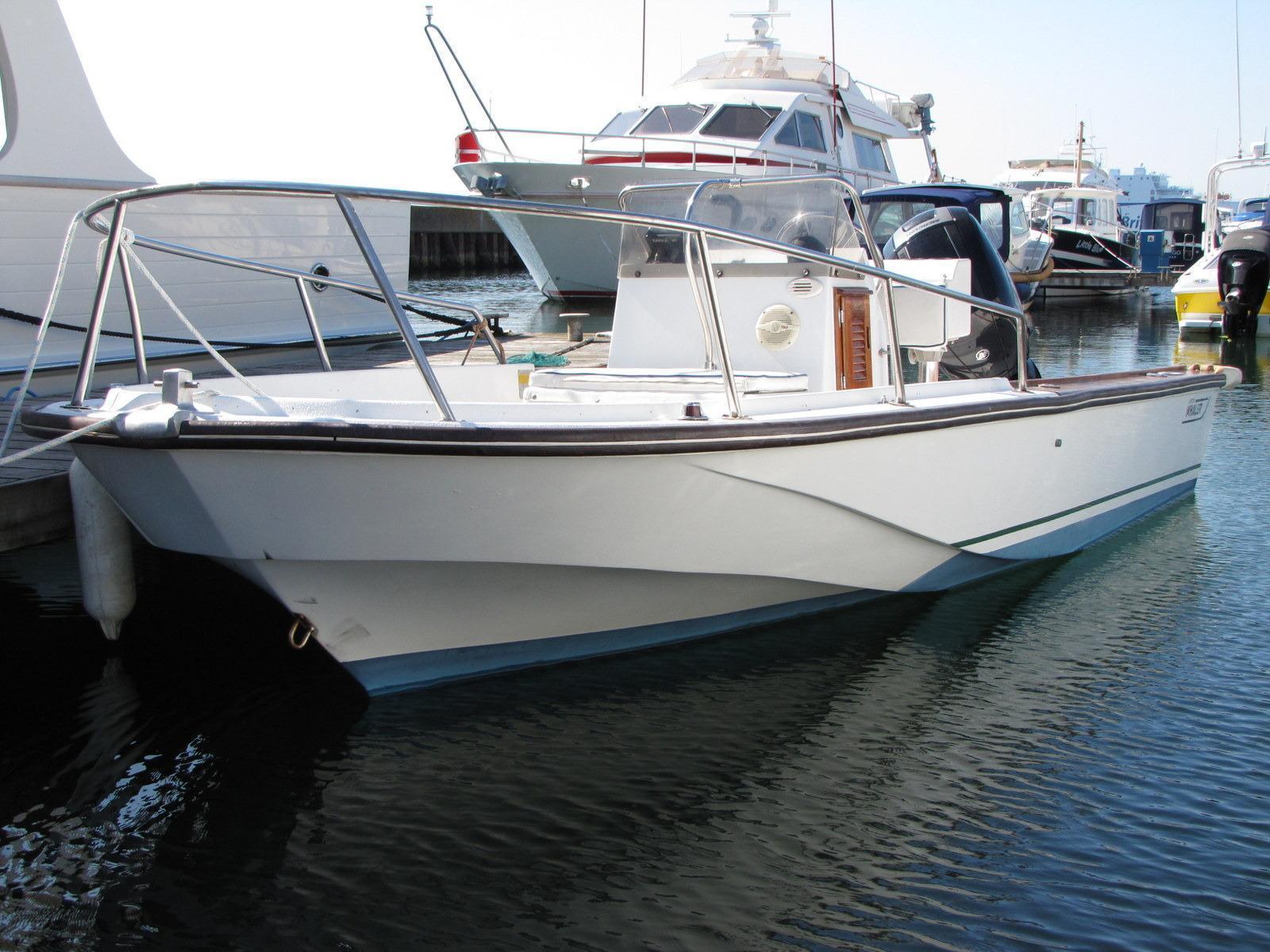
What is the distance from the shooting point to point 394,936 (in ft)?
9.82

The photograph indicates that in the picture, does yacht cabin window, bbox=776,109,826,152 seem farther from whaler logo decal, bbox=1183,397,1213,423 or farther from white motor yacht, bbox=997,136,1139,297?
whaler logo decal, bbox=1183,397,1213,423

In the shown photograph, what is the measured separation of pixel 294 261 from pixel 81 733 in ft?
25.5

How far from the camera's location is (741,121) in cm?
2028

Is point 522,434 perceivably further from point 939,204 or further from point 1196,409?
point 939,204

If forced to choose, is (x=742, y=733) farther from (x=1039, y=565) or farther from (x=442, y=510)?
(x=1039, y=565)

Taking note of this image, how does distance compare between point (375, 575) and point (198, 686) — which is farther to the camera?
point (198, 686)

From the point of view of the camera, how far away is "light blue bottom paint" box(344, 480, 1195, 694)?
14.5ft

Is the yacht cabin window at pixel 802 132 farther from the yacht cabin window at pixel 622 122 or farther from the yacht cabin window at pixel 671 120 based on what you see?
the yacht cabin window at pixel 622 122

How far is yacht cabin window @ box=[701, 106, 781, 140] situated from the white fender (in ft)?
55.4

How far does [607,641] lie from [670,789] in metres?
1.04

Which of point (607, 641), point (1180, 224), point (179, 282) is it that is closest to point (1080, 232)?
point (1180, 224)

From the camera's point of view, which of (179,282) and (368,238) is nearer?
(368,238)

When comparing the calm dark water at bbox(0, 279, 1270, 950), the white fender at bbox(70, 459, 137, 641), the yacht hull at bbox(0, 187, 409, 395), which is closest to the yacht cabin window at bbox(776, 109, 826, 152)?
the yacht hull at bbox(0, 187, 409, 395)

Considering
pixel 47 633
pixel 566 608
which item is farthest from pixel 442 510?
pixel 47 633
